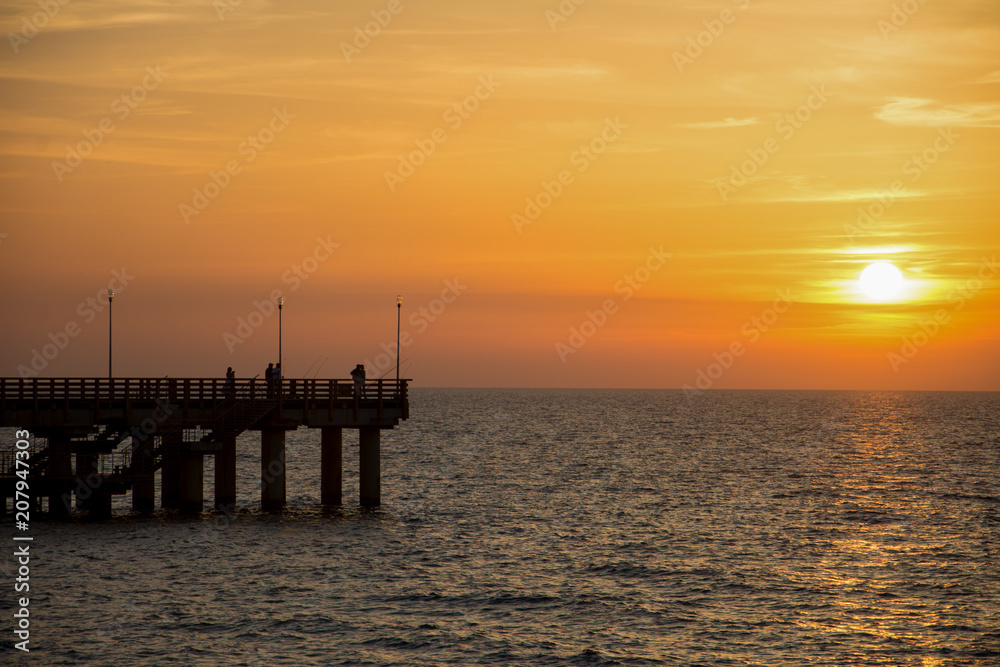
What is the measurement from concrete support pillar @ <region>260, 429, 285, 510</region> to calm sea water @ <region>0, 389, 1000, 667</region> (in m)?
0.77

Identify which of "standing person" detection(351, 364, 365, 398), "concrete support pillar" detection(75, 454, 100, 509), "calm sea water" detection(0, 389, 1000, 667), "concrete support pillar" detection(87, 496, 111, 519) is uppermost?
"standing person" detection(351, 364, 365, 398)

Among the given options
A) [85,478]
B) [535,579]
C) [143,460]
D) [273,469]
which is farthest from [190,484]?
[535,579]

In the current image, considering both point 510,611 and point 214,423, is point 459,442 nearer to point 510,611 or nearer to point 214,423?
point 214,423

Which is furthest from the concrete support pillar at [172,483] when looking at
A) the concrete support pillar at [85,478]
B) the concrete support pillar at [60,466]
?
the concrete support pillar at [60,466]

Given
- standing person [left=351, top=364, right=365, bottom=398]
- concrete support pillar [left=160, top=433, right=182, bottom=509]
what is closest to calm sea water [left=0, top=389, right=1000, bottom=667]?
concrete support pillar [left=160, top=433, right=182, bottom=509]

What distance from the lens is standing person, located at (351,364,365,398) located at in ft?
152

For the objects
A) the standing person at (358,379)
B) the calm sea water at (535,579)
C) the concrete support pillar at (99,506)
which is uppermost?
the standing person at (358,379)

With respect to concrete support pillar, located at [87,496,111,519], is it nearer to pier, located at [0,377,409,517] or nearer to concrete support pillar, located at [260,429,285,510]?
pier, located at [0,377,409,517]

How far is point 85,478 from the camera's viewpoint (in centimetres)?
4138

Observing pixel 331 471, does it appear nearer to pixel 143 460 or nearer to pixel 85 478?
pixel 143 460

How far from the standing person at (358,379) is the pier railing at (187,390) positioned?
41 millimetres

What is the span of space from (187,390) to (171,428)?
165 centimetres

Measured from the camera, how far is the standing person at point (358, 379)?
46281 mm

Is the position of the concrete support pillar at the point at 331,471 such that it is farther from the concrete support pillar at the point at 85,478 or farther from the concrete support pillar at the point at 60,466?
the concrete support pillar at the point at 60,466
